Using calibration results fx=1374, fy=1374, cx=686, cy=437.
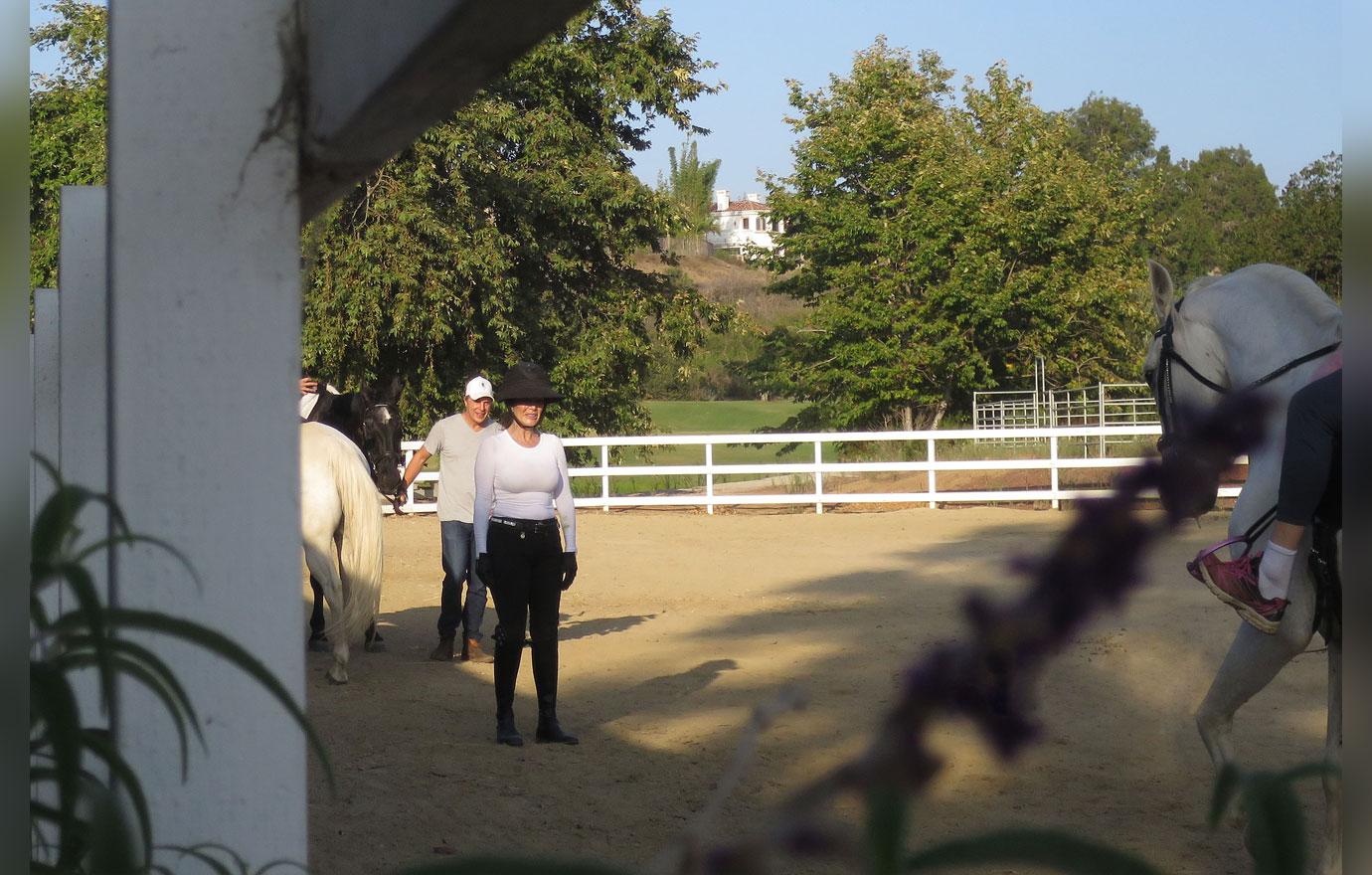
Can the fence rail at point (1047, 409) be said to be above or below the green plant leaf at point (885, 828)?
above

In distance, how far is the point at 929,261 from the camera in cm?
3103

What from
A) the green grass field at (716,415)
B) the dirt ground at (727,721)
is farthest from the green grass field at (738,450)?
the dirt ground at (727,721)

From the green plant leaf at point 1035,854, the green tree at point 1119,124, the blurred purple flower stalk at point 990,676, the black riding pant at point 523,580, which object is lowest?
the black riding pant at point 523,580

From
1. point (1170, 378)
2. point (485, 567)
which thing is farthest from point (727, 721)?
point (1170, 378)

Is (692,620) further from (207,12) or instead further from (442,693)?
(207,12)

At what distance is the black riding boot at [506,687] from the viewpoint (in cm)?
695

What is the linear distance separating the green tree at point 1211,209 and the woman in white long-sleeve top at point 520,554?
22.0 metres

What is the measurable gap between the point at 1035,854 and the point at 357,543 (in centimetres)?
824

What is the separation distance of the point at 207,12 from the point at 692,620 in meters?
9.96

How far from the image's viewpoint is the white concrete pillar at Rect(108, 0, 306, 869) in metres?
1.19

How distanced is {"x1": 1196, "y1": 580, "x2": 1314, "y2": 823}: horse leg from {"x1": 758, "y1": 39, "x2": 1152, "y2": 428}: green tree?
26.0 metres

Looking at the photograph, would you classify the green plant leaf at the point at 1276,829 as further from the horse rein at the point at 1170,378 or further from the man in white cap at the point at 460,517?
the man in white cap at the point at 460,517

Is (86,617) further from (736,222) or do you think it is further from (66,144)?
(736,222)

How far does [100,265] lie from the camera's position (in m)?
1.62
